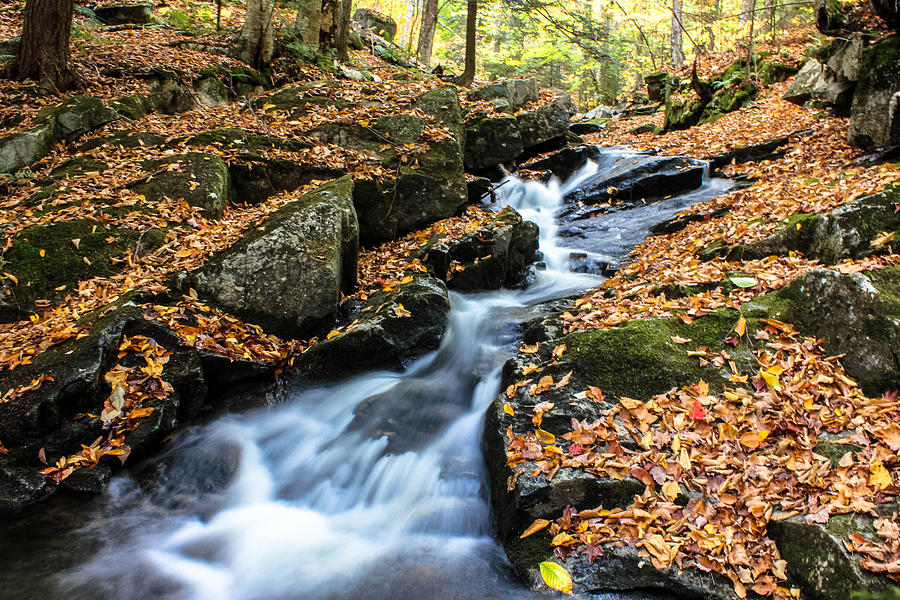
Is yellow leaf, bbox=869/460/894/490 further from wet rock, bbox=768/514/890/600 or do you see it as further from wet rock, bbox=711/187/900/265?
wet rock, bbox=711/187/900/265

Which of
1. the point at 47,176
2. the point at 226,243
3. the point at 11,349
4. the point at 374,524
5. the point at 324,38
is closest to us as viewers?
the point at 374,524

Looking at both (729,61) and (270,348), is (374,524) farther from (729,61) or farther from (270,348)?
(729,61)

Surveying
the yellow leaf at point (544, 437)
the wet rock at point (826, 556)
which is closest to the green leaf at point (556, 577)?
the yellow leaf at point (544, 437)

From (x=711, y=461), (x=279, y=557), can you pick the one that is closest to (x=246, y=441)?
(x=279, y=557)

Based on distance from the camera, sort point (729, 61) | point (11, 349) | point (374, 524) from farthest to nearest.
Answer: point (729, 61)
point (11, 349)
point (374, 524)

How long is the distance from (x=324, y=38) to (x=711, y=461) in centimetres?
1341

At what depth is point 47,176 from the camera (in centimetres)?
706

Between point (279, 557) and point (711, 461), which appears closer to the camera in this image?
point (711, 461)

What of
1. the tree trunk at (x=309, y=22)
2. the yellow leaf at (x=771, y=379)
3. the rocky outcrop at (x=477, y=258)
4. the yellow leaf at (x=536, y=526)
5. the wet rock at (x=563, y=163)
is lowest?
the yellow leaf at (x=536, y=526)

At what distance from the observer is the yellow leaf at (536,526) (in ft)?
10.6

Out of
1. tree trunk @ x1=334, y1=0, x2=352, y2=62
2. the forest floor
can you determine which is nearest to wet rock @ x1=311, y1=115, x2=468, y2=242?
the forest floor

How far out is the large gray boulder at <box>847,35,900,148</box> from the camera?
6.70 meters

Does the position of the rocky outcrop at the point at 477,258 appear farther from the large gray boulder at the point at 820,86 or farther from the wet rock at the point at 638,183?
the large gray boulder at the point at 820,86

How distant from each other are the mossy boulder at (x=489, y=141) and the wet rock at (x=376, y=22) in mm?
12318
